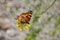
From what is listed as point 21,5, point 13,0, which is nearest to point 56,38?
point 21,5

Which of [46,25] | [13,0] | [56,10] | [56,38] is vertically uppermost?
[13,0]

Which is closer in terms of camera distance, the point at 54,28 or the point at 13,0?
the point at 54,28

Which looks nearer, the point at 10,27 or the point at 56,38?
the point at 56,38

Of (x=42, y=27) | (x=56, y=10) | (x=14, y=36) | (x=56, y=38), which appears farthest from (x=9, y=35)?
(x=56, y=10)

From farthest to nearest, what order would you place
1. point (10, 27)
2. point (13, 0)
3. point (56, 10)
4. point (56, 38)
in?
point (13, 0) < point (56, 10) < point (10, 27) < point (56, 38)

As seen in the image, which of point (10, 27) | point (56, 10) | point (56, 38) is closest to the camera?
point (56, 38)

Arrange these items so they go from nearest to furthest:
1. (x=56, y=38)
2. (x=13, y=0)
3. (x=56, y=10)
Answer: (x=56, y=38) → (x=56, y=10) → (x=13, y=0)

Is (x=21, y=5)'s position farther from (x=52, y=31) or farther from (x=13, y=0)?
(x=52, y=31)

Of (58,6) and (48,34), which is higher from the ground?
(58,6)

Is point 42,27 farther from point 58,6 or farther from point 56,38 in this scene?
point 58,6
